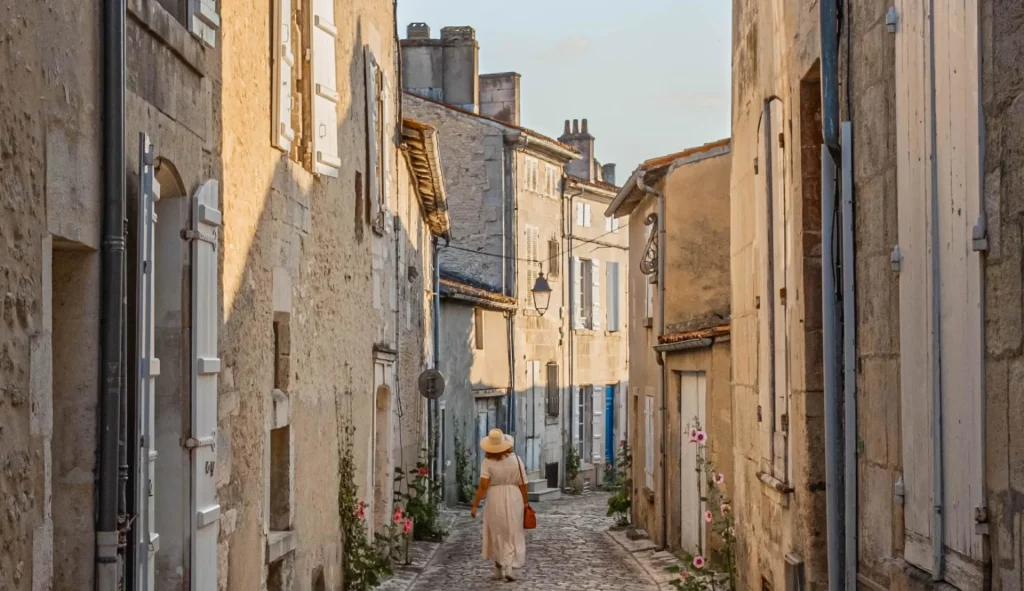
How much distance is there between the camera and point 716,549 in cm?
1285

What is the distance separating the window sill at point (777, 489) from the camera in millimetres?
8242

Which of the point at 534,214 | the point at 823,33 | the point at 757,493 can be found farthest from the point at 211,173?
the point at 534,214

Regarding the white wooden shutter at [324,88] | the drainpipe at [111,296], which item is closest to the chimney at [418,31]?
the white wooden shutter at [324,88]

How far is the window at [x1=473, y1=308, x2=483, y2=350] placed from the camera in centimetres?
2464

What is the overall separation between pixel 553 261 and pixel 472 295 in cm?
673

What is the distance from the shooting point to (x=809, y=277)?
7715 mm

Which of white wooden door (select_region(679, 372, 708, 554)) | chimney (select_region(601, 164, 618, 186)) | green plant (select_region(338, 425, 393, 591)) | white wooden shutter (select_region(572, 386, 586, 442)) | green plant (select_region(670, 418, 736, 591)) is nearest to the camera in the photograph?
green plant (select_region(670, 418, 736, 591))

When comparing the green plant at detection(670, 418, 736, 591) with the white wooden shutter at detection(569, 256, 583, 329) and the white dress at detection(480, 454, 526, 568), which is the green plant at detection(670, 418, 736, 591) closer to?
the white dress at detection(480, 454, 526, 568)

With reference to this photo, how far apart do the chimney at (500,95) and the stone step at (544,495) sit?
884 centimetres

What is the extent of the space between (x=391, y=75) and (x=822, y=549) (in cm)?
874

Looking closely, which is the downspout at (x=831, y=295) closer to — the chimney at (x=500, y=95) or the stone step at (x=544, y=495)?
the stone step at (x=544, y=495)

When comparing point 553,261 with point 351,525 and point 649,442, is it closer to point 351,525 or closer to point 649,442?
point 649,442

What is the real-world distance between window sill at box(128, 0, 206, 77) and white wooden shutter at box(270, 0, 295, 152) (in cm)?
199

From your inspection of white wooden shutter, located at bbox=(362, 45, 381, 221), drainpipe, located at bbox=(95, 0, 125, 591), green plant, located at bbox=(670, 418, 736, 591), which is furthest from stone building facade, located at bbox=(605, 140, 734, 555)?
drainpipe, located at bbox=(95, 0, 125, 591)
